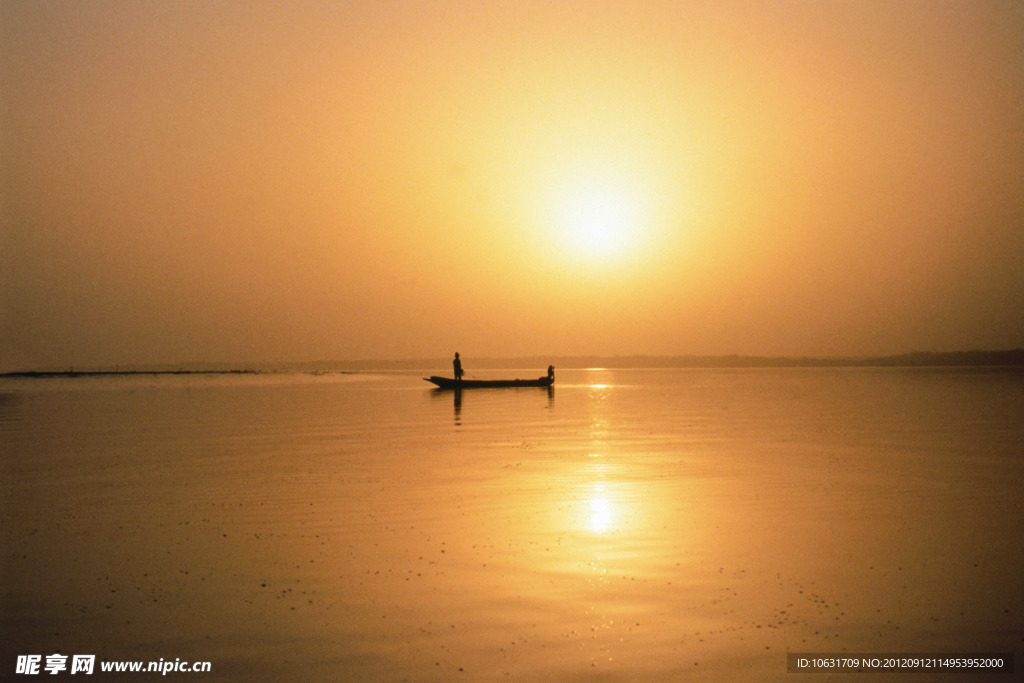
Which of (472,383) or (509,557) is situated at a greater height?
(472,383)

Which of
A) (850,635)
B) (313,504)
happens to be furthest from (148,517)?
(850,635)

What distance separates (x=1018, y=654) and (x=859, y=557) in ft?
12.3

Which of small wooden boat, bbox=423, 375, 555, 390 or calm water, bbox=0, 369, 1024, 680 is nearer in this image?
calm water, bbox=0, 369, 1024, 680

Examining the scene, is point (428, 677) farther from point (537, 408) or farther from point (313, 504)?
point (537, 408)

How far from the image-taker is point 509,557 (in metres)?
12.2

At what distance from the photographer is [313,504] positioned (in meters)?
16.6

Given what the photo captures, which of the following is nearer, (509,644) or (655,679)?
(655,679)

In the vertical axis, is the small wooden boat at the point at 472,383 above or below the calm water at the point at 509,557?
above

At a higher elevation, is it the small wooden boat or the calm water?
the small wooden boat

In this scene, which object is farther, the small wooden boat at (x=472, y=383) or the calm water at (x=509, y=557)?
the small wooden boat at (x=472, y=383)

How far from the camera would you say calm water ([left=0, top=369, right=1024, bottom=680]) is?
8750 millimetres

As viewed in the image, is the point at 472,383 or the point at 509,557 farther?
the point at 472,383

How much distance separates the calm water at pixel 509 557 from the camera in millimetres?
8750

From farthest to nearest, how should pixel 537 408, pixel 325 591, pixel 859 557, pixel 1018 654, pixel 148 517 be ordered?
pixel 537 408
pixel 148 517
pixel 859 557
pixel 325 591
pixel 1018 654
